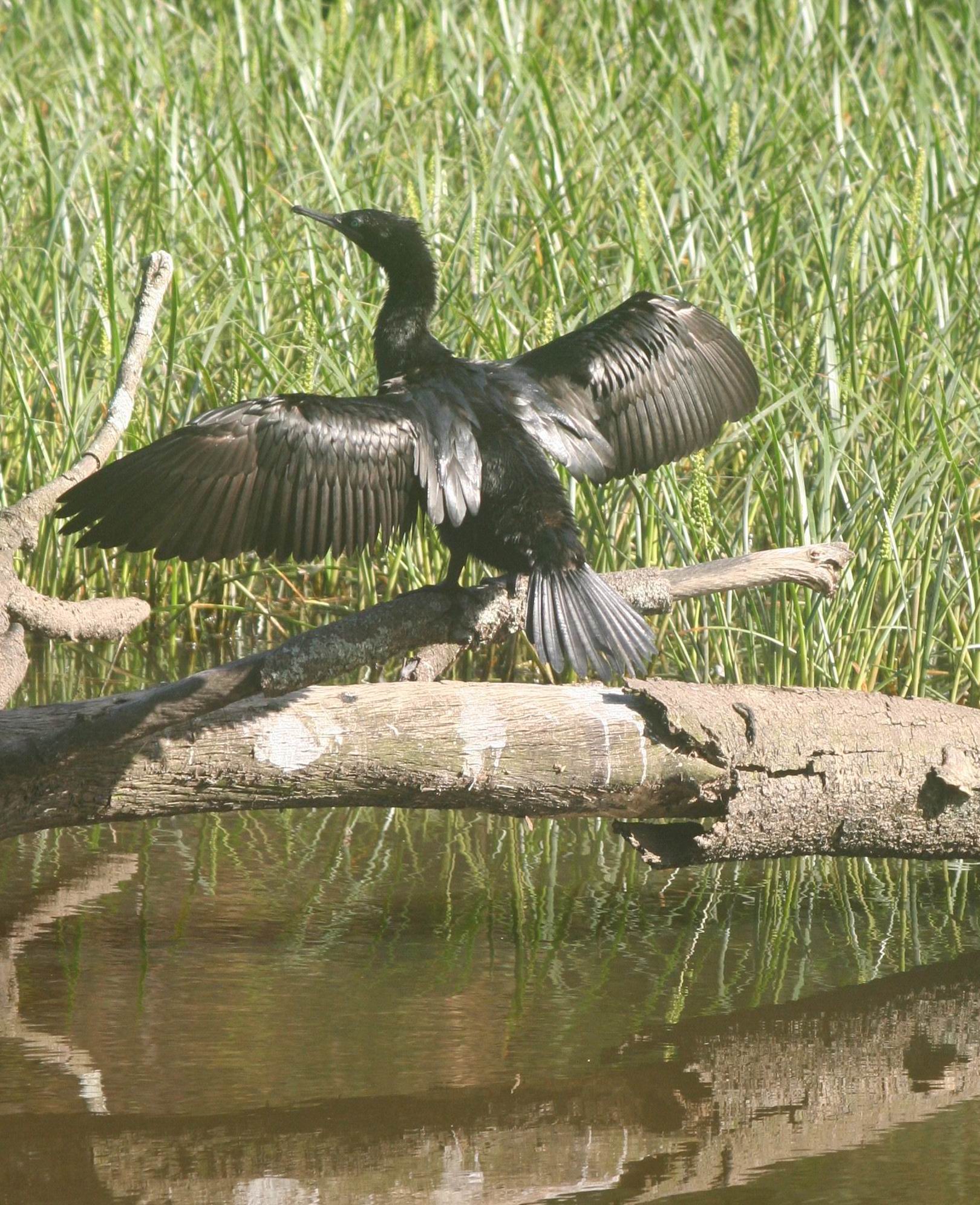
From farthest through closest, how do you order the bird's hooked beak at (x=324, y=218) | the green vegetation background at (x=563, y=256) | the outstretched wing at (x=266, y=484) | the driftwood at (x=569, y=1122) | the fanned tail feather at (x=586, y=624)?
1. the green vegetation background at (x=563, y=256)
2. the bird's hooked beak at (x=324, y=218)
3. the fanned tail feather at (x=586, y=624)
4. the outstretched wing at (x=266, y=484)
5. the driftwood at (x=569, y=1122)

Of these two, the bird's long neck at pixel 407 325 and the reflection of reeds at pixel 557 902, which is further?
the bird's long neck at pixel 407 325

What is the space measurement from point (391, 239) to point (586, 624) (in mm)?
1189

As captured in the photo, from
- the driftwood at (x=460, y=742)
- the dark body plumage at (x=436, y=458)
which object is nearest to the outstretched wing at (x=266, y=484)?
the dark body plumage at (x=436, y=458)

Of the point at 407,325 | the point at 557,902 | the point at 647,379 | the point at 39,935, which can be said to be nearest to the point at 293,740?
the point at 39,935

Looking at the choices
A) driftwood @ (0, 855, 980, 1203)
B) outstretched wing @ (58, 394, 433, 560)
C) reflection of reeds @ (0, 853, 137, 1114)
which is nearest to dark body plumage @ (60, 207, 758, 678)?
outstretched wing @ (58, 394, 433, 560)

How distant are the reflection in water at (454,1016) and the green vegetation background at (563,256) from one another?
0.83 m

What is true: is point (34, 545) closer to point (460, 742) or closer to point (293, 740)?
point (293, 740)

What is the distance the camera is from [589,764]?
117 inches

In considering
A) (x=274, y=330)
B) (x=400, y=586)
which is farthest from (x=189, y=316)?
(x=400, y=586)

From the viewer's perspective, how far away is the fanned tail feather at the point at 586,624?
9.96 feet

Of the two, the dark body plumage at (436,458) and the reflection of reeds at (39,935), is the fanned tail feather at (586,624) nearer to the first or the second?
the dark body plumage at (436,458)

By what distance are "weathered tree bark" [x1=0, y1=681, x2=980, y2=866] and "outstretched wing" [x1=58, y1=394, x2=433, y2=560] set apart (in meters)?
0.31

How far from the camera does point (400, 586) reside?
503 cm

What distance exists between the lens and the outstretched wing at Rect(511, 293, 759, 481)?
12.0 feet
